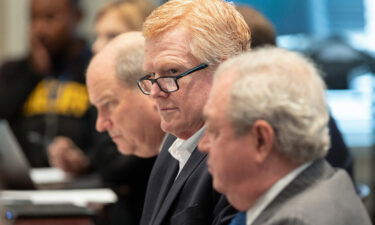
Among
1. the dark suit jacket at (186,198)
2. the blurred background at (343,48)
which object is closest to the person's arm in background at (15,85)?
the blurred background at (343,48)

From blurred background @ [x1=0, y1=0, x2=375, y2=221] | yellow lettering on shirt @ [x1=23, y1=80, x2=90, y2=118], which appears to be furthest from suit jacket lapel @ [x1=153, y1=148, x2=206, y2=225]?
blurred background @ [x1=0, y1=0, x2=375, y2=221]

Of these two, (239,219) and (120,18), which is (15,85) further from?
(239,219)

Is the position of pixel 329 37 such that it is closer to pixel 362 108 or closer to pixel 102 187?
pixel 362 108

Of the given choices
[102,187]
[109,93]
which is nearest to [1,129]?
[102,187]

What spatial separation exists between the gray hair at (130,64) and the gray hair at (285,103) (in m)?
1.08

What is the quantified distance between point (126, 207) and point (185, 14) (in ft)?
5.24

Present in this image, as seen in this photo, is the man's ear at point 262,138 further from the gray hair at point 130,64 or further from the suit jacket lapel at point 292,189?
the gray hair at point 130,64

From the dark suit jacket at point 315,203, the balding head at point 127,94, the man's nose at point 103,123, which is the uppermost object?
the dark suit jacket at point 315,203

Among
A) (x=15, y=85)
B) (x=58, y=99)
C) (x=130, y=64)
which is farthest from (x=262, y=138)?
(x=15, y=85)

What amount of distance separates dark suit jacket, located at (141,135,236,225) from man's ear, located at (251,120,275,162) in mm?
341

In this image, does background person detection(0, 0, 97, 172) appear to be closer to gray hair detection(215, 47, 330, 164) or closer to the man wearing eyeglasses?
the man wearing eyeglasses

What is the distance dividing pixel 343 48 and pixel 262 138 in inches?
182

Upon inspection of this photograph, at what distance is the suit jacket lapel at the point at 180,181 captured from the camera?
2.17m

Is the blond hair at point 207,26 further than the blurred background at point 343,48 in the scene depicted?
No
